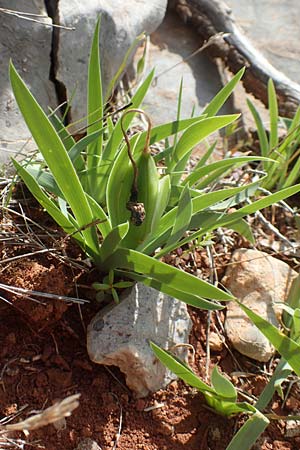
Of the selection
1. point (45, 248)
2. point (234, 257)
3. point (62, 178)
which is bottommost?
point (234, 257)

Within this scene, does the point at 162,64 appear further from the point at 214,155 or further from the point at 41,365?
the point at 41,365

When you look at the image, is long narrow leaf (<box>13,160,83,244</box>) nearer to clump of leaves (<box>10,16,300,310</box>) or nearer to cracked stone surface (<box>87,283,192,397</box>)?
clump of leaves (<box>10,16,300,310</box>)

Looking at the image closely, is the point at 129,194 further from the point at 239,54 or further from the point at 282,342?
the point at 239,54

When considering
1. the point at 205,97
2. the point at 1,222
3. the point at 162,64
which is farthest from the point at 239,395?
the point at 162,64

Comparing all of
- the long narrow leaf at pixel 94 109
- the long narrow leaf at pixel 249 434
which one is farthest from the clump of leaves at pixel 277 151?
the long narrow leaf at pixel 249 434

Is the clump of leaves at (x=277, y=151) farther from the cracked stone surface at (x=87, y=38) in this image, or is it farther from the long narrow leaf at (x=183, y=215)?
the long narrow leaf at (x=183, y=215)

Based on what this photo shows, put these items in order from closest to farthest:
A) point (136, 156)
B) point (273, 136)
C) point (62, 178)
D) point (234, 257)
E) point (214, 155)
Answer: point (62, 178) < point (136, 156) < point (234, 257) < point (273, 136) < point (214, 155)

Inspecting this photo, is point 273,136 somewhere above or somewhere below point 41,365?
above

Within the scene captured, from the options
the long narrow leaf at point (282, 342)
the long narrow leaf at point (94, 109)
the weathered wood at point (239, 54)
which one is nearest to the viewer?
the long narrow leaf at point (282, 342)
